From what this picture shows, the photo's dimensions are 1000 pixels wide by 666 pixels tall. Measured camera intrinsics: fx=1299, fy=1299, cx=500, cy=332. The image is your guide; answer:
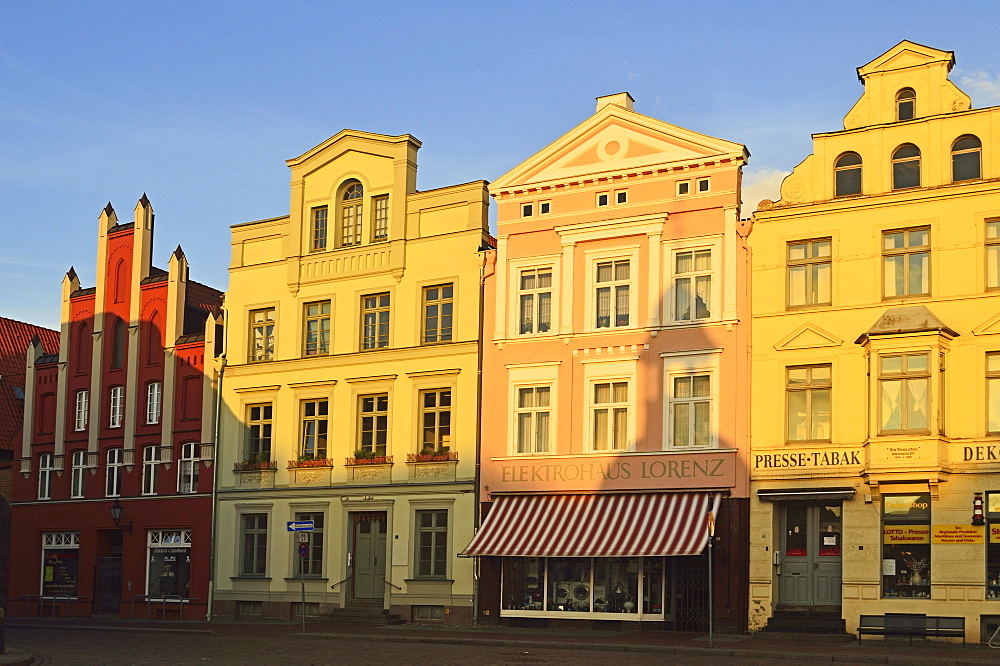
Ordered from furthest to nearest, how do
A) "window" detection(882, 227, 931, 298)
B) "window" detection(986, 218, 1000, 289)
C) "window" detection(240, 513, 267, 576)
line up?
"window" detection(240, 513, 267, 576)
"window" detection(882, 227, 931, 298)
"window" detection(986, 218, 1000, 289)

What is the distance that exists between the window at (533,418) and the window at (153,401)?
15.1 m

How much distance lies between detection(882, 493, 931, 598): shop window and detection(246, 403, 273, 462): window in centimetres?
2050

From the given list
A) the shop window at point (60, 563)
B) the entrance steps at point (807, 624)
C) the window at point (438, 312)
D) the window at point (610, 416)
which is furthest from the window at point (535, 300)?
the shop window at point (60, 563)

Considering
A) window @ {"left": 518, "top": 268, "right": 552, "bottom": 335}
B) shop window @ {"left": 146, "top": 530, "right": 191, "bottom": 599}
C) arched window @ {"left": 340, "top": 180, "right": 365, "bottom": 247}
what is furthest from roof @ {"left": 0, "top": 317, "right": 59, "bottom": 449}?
window @ {"left": 518, "top": 268, "right": 552, "bottom": 335}

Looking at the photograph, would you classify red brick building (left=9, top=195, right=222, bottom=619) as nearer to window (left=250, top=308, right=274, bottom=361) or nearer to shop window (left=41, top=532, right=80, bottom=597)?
shop window (left=41, top=532, right=80, bottom=597)

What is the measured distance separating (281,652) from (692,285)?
14743 mm

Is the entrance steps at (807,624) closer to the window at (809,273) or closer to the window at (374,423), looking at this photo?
the window at (809,273)

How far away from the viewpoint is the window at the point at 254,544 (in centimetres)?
4216

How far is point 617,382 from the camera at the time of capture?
36.0m

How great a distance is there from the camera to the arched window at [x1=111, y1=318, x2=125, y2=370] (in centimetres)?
4778

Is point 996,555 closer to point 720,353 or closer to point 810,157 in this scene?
point 720,353

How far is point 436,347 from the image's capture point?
3919 centimetres

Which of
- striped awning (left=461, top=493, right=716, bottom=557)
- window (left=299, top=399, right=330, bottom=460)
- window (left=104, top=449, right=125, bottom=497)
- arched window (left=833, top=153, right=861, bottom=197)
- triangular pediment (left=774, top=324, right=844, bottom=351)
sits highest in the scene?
arched window (left=833, top=153, right=861, bottom=197)

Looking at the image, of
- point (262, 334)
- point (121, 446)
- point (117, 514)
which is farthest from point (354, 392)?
point (121, 446)
